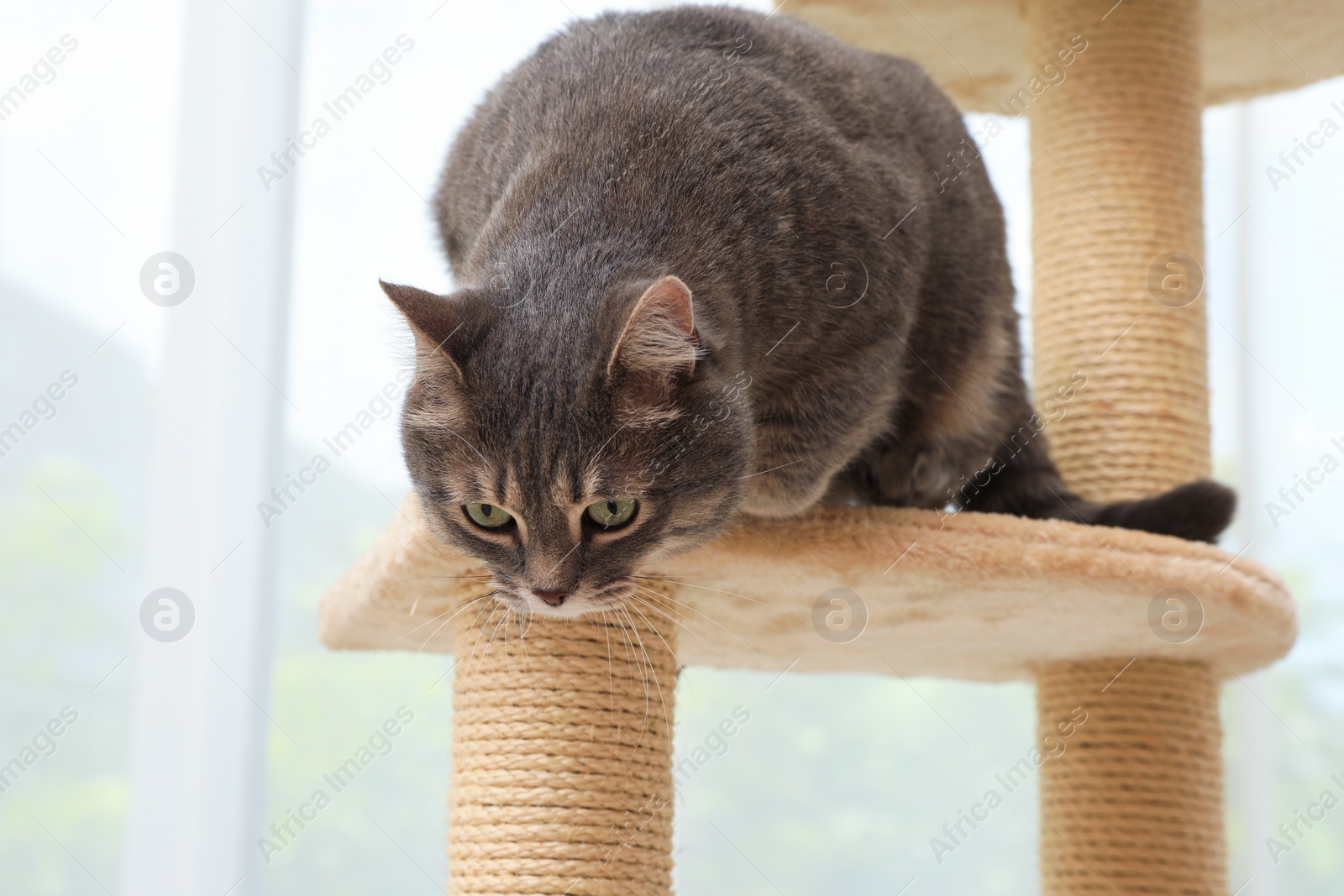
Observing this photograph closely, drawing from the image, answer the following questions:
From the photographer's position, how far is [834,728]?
2.48m

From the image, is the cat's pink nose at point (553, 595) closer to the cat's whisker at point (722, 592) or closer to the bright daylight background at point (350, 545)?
the cat's whisker at point (722, 592)

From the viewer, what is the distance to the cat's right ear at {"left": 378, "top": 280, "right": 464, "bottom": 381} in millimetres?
928

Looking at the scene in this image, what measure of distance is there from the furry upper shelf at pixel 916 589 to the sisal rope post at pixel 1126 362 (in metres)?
0.12

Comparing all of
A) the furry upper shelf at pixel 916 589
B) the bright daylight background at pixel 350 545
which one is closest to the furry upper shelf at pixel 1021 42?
the bright daylight background at pixel 350 545

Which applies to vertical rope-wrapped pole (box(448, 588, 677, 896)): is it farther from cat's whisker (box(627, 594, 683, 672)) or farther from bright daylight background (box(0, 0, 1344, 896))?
bright daylight background (box(0, 0, 1344, 896))

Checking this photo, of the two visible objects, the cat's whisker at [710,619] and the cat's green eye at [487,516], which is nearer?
the cat's green eye at [487,516]

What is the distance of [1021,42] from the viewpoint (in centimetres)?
186

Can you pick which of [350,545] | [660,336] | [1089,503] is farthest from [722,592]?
[350,545]

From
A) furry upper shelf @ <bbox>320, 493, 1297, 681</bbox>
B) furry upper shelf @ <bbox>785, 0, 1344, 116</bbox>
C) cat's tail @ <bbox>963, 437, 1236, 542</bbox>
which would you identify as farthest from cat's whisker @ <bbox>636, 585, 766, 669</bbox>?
furry upper shelf @ <bbox>785, 0, 1344, 116</bbox>

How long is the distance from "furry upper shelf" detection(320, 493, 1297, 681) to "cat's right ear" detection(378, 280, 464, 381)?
0.22 m

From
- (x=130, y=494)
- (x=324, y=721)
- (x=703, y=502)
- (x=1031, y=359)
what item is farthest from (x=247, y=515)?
(x=1031, y=359)

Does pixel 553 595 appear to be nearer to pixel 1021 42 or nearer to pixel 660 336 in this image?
pixel 660 336

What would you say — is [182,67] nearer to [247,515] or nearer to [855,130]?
[247,515]

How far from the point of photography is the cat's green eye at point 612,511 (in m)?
0.98
